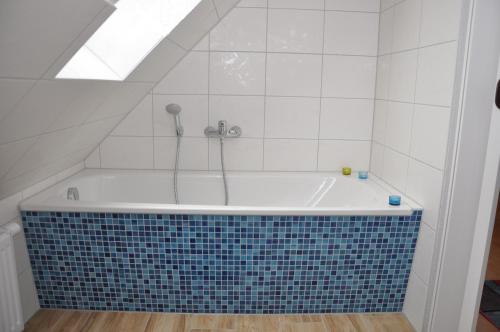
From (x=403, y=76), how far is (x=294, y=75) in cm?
79

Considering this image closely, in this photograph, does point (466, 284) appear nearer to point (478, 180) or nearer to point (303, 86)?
point (478, 180)

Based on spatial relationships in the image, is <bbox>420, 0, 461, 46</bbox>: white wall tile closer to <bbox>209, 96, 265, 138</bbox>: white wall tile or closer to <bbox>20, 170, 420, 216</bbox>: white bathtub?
<bbox>20, 170, 420, 216</bbox>: white bathtub

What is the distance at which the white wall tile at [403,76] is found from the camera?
227 centimetres

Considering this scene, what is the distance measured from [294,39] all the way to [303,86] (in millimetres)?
342

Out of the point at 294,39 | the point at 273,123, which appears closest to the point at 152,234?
the point at 273,123

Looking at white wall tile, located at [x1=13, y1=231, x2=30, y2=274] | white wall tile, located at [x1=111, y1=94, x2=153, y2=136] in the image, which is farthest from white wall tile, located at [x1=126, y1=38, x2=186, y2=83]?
white wall tile, located at [x1=13, y1=231, x2=30, y2=274]

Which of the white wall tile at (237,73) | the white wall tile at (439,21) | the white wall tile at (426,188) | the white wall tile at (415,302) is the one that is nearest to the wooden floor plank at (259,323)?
the white wall tile at (415,302)

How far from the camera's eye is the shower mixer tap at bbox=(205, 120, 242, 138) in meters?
2.86

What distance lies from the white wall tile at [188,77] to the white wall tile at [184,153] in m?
0.36

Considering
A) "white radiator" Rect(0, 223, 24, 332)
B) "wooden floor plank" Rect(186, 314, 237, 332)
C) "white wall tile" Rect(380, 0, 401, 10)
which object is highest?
"white wall tile" Rect(380, 0, 401, 10)

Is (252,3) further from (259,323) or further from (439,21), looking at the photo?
(259,323)

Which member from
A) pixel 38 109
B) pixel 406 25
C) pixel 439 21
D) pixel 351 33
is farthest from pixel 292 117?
pixel 38 109

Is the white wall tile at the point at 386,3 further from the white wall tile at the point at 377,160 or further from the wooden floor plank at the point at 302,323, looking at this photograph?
the wooden floor plank at the point at 302,323

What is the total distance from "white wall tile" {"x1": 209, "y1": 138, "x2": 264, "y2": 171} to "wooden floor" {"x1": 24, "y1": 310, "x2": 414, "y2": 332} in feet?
3.84
